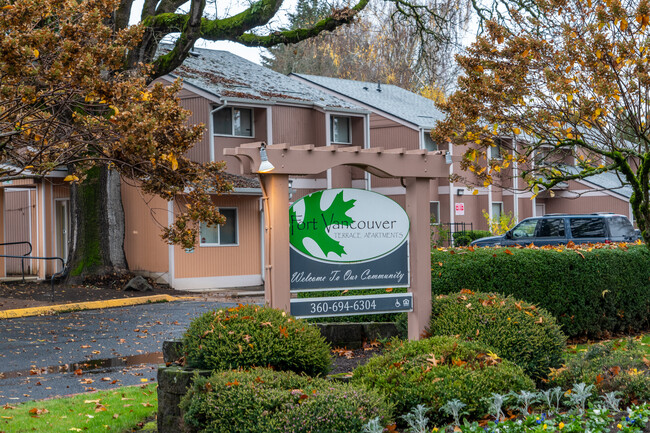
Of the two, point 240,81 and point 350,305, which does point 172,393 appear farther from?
point 240,81

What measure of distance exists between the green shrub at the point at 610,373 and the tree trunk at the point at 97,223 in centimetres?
1892

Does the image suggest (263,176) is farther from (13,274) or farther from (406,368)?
→ (13,274)

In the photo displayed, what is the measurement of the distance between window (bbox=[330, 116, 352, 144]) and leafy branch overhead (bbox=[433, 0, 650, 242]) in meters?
18.9

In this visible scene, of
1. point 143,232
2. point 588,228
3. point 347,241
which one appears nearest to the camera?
point 347,241

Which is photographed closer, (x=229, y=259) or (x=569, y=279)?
(x=569, y=279)

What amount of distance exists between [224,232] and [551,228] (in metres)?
10.5

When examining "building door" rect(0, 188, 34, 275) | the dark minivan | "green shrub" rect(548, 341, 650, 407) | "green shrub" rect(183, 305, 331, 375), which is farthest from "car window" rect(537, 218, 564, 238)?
"green shrub" rect(183, 305, 331, 375)

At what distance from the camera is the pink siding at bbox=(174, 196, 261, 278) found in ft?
80.3

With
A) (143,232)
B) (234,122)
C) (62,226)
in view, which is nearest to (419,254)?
(143,232)

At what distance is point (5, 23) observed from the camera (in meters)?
10.6

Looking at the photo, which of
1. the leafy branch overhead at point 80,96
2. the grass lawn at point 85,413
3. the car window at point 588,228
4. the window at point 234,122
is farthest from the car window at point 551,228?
the grass lawn at point 85,413

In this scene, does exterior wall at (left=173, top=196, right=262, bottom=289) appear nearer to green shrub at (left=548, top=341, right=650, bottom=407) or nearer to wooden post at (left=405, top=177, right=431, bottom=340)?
wooden post at (left=405, top=177, right=431, bottom=340)

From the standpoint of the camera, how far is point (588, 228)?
2423 cm

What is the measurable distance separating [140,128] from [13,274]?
59.0 ft
